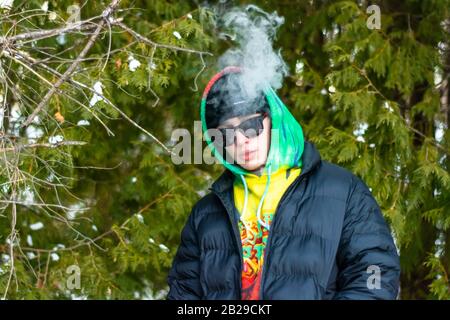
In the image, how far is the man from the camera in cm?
260

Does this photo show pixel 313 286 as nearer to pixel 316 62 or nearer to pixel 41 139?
pixel 41 139

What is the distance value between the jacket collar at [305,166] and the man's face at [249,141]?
0.08 m

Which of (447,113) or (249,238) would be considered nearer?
(249,238)

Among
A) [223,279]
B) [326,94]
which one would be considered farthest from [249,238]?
[326,94]

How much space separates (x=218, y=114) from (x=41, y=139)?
6.52 feet

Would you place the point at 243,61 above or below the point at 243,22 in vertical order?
below

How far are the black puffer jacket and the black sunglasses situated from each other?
0.64 feet

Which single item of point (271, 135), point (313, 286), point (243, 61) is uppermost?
point (243, 61)

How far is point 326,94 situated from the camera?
16.7 feet

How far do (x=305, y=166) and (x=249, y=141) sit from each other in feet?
0.72

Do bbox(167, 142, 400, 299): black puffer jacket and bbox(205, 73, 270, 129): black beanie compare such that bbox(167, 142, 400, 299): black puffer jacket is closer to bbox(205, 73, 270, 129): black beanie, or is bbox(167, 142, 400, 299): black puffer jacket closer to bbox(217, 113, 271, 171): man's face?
bbox(217, 113, 271, 171): man's face

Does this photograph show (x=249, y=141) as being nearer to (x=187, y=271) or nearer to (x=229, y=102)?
(x=229, y=102)

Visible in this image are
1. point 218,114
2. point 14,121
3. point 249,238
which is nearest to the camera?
point 249,238

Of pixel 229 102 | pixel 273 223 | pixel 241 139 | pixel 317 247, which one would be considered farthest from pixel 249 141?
pixel 317 247
